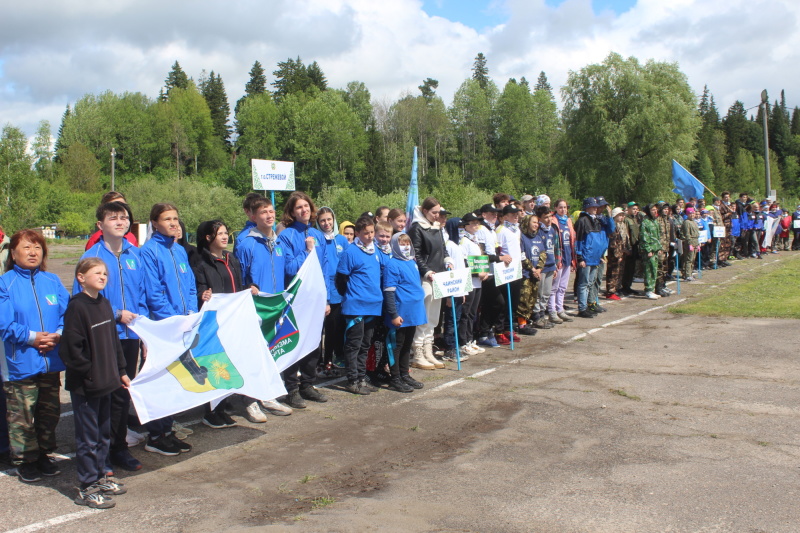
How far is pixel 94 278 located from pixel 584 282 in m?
9.79

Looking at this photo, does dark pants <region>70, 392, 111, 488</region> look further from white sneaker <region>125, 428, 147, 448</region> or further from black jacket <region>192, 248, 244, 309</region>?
black jacket <region>192, 248, 244, 309</region>

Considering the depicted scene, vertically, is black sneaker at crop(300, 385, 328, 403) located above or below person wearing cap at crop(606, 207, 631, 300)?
below

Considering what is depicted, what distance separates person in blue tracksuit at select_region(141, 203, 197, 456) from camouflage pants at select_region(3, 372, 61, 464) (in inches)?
33.1

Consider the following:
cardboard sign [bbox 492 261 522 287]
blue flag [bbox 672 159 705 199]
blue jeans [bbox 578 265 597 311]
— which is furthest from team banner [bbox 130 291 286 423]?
blue flag [bbox 672 159 705 199]

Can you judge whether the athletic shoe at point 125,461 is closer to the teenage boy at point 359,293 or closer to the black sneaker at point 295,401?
the black sneaker at point 295,401

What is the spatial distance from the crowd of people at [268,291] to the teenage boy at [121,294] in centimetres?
1

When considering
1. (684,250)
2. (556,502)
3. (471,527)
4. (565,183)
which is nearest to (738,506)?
(556,502)

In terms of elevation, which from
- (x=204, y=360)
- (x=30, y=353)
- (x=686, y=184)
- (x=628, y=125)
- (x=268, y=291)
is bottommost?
(x=204, y=360)

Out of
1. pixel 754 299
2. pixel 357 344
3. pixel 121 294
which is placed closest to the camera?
pixel 121 294

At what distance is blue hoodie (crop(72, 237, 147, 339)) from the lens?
5527 millimetres

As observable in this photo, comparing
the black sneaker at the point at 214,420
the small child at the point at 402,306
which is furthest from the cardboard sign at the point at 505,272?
the black sneaker at the point at 214,420

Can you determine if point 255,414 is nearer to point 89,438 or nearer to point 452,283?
point 89,438

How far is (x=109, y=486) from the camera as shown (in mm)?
4898

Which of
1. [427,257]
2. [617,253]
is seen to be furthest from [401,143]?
[427,257]
